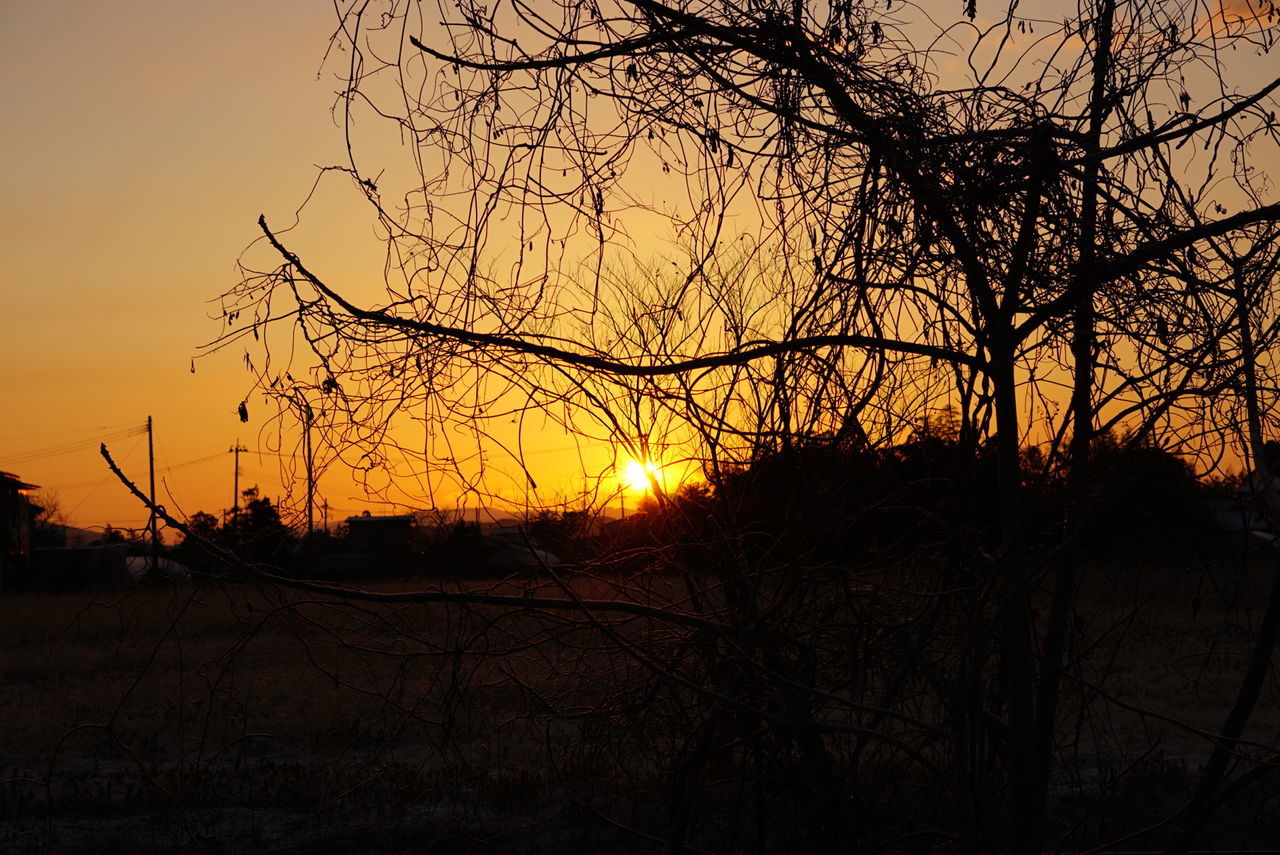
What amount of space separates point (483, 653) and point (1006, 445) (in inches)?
45.2

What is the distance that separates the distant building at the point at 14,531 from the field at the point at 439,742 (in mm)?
23026

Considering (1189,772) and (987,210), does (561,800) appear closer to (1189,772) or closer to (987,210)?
(1189,772)

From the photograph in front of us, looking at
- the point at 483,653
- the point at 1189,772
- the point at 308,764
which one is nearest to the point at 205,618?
the point at 308,764

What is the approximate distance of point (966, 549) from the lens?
2.57 meters

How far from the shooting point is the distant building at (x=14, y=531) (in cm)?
3331

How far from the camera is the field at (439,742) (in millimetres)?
2682

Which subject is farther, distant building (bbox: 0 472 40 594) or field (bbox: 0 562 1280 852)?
distant building (bbox: 0 472 40 594)

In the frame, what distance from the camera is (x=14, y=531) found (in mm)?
34938

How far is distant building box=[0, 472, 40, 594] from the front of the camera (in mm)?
33312

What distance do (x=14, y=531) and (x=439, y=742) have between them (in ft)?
115

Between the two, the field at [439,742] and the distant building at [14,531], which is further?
the distant building at [14,531]

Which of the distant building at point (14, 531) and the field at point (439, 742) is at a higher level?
the distant building at point (14, 531)

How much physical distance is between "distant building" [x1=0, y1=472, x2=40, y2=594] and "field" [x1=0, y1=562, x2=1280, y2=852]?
23.0 m

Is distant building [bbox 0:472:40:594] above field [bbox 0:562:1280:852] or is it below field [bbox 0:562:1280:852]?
above
